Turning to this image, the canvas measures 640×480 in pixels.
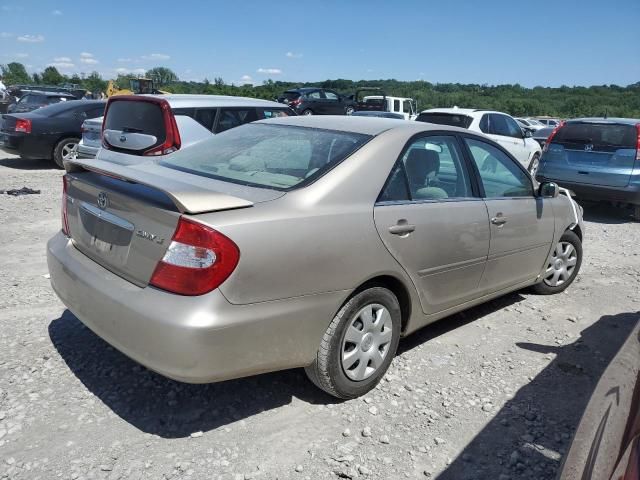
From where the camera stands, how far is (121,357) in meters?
3.43

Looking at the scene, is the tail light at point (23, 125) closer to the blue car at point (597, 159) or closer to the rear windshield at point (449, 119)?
the rear windshield at point (449, 119)

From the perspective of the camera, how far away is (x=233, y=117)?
700 cm

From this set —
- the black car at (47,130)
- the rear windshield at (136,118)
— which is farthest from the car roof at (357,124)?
the black car at (47,130)

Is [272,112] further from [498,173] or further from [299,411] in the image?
[299,411]

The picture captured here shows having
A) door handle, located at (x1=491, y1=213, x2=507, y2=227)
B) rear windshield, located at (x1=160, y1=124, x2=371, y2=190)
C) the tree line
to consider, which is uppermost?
the tree line

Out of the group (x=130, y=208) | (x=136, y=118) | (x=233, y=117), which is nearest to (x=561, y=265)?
(x=130, y=208)

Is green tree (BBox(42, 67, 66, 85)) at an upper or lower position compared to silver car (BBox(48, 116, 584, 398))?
upper

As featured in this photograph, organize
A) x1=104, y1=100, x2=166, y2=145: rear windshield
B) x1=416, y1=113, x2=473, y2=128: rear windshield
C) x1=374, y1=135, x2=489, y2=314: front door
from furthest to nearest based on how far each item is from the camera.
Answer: x1=416, y1=113, x2=473, y2=128: rear windshield, x1=104, y1=100, x2=166, y2=145: rear windshield, x1=374, y1=135, x2=489, y2=314: front door

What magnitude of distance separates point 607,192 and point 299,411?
7.30m

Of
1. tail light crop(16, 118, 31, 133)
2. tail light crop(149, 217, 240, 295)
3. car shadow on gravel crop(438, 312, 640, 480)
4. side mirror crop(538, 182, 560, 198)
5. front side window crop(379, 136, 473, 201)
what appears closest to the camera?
tail light crop(149, 217, 240, 295)

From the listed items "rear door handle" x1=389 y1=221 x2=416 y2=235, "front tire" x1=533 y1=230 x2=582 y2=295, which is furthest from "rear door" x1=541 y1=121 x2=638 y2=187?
"rear door handle" x1=389 y1=221 x2=416 y2=235

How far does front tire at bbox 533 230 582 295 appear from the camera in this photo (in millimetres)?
4996

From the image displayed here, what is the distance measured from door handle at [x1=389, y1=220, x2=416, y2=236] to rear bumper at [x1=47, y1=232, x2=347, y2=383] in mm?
516

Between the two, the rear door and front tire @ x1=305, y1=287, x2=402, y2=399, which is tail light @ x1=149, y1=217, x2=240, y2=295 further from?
the rear door
